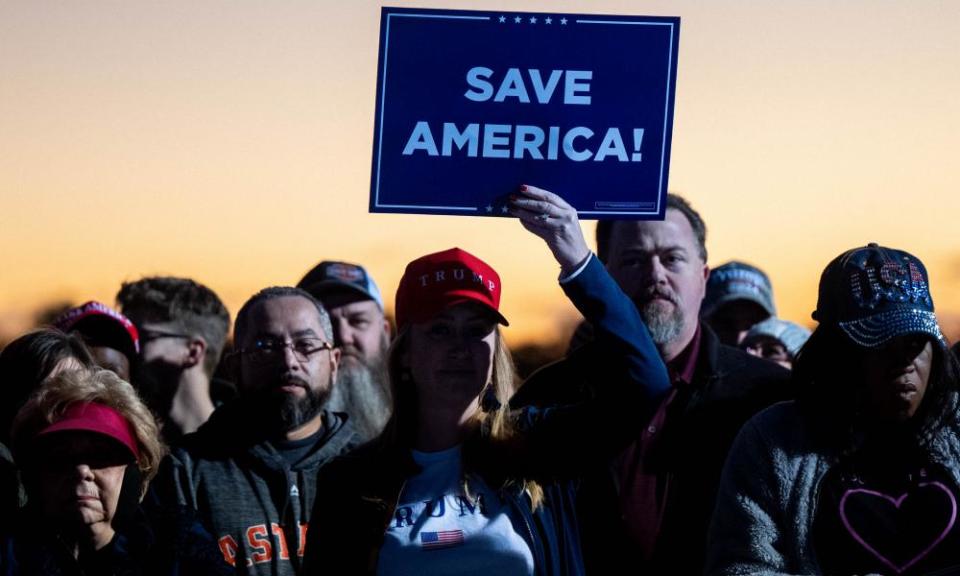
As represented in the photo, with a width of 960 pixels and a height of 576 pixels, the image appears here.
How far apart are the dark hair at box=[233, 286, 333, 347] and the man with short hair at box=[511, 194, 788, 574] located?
A: 1001 mm

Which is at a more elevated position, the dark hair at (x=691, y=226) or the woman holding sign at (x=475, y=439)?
the dark hair at (x=691, y=226)

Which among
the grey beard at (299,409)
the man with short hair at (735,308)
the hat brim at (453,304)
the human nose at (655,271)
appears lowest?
the grey beard at (299,409)

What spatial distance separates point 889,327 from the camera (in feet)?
14.1

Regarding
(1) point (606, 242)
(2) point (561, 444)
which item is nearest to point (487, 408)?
(2) point (561, 444)

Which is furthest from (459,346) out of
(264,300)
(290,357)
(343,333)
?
(343,333)

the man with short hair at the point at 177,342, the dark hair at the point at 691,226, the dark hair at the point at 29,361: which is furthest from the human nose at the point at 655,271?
the man with short hair at the point at 177,342

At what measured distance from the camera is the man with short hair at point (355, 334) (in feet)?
24.6

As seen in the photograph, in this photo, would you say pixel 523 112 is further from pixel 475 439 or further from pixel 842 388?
pixel 842 388

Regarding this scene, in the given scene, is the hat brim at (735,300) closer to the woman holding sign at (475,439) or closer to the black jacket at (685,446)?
the black jacket at (685,446)

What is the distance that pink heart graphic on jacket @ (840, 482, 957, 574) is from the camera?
417 centimetres

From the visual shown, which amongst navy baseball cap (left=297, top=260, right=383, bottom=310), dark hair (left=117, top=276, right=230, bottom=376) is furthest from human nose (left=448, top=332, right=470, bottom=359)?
dark hair (left=117, top=276, right=230, bottom=376)

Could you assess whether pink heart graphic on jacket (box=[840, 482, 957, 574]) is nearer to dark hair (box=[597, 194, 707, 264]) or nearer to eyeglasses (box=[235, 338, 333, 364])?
dark hair (box=[597, 194, 707, 264])

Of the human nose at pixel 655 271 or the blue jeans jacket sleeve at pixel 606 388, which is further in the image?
the human nose at pixel 655 271

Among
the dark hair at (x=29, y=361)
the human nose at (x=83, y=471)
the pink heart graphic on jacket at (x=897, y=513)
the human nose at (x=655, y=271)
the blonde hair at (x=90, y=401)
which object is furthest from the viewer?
the human nose at (x=655, y=271)
